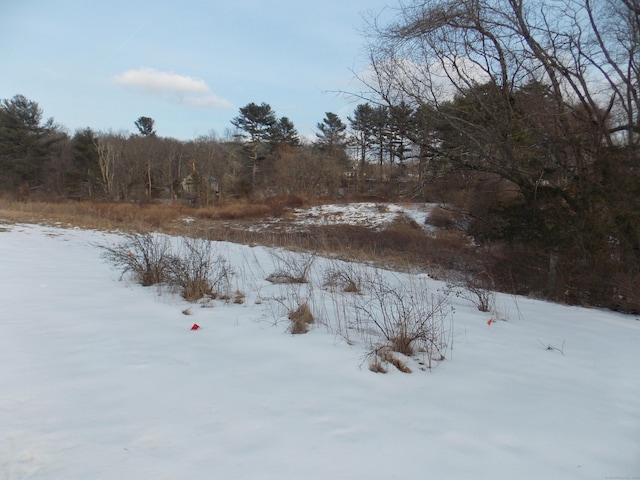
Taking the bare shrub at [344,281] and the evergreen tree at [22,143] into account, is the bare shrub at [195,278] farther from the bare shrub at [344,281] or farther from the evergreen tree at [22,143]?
the evergreen tree at [22,143]

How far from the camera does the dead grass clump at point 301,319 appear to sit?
3.97m

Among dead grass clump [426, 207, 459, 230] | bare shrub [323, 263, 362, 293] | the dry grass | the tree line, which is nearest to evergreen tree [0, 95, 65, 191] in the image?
the tree line

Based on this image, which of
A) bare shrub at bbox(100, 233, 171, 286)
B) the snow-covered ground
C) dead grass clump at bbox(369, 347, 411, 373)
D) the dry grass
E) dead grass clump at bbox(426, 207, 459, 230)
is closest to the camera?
dead grass clump at bbox(369, 347, 411, 373)

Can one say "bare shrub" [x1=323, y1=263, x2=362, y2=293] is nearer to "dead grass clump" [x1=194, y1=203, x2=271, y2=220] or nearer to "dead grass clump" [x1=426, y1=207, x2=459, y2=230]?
"dead grass clump" [x1=426, y1=207, x2=459, y2=230]

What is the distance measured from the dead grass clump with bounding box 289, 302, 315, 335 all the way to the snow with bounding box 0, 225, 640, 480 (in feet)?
0.44

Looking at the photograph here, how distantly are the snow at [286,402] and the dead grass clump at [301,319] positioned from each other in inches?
5.2

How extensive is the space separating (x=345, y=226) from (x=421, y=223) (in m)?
5.25

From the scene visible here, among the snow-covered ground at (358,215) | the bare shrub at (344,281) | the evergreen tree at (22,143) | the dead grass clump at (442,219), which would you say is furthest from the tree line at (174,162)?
the bare shrub at (344,281)

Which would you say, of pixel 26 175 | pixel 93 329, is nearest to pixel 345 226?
pixel 93 329

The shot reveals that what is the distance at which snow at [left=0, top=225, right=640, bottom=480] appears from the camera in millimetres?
1941

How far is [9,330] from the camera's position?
357cm

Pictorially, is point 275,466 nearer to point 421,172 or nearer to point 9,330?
point 9,330

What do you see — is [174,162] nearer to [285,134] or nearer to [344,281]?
[285,134]

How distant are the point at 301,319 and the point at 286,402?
1.62 metres
